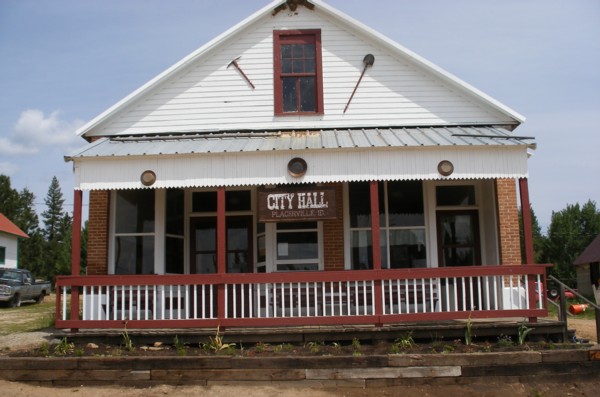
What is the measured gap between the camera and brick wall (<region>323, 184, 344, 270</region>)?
1287cm

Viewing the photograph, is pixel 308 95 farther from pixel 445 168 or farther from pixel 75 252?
pixel 75 252

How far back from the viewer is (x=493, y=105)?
42.7 feet

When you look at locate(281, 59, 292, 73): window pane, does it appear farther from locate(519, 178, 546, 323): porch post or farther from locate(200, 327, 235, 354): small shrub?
locate(200, 327, 235, 354): small shrub

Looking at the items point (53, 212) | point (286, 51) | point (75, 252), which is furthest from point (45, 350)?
point (53, 212)

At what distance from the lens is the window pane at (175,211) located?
1323 centimetres

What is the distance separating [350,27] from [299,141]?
3404 mm

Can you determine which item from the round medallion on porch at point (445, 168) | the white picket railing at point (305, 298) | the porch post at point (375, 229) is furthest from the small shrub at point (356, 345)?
the round medallion on porch at point (445, 168)

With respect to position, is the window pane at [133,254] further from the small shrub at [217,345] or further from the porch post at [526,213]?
the porch post at [526,213]

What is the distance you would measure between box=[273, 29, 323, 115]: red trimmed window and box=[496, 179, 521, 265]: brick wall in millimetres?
4314

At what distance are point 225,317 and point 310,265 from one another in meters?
2.93

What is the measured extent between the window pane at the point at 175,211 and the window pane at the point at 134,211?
1.18 feet

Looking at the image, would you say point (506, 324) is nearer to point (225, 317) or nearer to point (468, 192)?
point (468, 192)

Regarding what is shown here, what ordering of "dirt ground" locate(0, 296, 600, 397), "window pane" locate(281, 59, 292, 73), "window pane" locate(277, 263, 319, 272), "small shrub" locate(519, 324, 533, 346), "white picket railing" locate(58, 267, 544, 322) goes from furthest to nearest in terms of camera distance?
"window pane" locate(281, 59, 292, 73)
"window pane" locate(277, 263, 319, 272)
"white picket railing" locate(58, 267, 544, 322)
"small shrub" locate(519, 324, 533, 346)
"dirt ground" locate(0, 296, 600, 397)

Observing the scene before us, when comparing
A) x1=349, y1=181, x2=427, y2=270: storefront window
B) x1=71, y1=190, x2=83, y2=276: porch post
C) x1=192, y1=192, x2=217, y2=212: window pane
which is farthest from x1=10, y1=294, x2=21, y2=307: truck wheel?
x1=349, y1=181, x2=427, y2=270: storefront window
